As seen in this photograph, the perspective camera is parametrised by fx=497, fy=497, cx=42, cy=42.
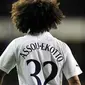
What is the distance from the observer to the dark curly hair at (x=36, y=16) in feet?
11.6

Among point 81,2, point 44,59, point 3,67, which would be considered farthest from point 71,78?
point 81,2

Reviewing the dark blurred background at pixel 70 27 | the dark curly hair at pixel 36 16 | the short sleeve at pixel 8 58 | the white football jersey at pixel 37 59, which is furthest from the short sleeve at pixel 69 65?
the dark blurred background at pixel 70 27

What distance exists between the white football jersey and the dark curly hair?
3.7 inches

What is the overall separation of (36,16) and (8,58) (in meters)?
0.36

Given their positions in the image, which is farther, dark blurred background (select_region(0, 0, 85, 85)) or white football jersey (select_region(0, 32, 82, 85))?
dark blurred background (select_region(0, 0, 85, 85))

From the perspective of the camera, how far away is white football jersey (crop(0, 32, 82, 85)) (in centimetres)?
348

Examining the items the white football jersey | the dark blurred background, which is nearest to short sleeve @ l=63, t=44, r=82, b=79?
the white football jersey

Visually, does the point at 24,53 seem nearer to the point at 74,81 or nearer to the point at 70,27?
the point at 74,81

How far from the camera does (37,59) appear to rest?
3.47m

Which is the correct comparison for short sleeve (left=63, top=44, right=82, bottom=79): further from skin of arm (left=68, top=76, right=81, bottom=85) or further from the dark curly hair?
the dark curly hair

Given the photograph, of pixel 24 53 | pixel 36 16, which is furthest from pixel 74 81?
pixel 36 16

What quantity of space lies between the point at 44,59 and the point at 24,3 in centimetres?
43

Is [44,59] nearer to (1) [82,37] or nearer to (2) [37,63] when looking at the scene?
(2) [37,63]

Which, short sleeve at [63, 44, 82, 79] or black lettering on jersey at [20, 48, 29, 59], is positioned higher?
black lettering on jersey at [20, 48, 29, 59]
